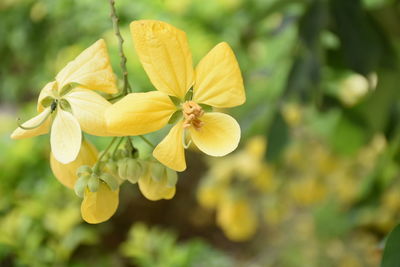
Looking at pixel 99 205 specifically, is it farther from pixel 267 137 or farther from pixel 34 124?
pixel 267 137

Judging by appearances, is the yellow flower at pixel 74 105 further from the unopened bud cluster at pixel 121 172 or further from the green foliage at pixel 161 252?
the green foliage at pixel 161 252

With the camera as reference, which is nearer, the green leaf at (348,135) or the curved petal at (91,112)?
the curved petal at (91,112)

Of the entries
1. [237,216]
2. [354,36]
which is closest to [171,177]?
[354,36]

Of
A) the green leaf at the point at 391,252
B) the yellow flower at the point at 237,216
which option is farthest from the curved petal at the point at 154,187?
the yellow flower at the point at 237,216

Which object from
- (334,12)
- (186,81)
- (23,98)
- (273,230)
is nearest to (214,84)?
(186,81)

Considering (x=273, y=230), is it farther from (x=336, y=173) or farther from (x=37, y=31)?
(x=37, y=31)
